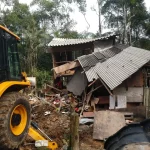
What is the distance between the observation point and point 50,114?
11805 mm

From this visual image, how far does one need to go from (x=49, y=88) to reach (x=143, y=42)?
17.9m

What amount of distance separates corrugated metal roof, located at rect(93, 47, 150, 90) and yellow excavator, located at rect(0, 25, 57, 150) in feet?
19.1

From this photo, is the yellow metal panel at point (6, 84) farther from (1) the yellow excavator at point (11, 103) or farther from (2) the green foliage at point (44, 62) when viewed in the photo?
(2) the green foliage at point (44, 62)

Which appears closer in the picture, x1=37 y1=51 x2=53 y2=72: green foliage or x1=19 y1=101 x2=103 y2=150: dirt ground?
x1=19 y1=101 x2=103 y2=150: dirt ground

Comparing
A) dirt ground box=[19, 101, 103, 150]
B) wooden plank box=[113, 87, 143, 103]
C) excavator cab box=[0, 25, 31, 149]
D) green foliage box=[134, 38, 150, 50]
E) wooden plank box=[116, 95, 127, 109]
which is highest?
green foliage box=[134, 38, 150, 50]

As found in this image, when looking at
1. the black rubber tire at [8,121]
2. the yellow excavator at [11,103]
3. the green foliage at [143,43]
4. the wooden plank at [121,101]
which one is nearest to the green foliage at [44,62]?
the green foliage at [143,43]

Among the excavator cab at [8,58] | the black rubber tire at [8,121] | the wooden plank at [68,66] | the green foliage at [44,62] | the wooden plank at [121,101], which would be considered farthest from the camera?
the green foliage at [44,62]

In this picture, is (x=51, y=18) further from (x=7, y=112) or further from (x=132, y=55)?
(x=7, y=112)

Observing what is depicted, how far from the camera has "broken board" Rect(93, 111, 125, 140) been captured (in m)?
9.22

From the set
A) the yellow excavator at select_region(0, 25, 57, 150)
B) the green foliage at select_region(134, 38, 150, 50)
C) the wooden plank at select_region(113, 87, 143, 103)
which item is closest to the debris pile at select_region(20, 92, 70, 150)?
the yellow excavator at select_region(0, 25, 57, 150)

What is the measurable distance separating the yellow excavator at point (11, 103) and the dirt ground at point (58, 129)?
2.50ft

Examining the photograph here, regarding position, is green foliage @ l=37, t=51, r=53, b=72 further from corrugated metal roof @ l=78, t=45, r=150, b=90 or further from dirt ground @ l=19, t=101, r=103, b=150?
dirt ground @ l=19, t=101, r=103, b=150

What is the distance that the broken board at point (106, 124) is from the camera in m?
9.22

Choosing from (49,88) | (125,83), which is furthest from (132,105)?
(49,88)
